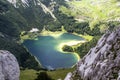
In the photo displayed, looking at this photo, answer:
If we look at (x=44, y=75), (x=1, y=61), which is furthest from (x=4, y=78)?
(x=44, y=75)

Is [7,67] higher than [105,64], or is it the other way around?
[105,64]

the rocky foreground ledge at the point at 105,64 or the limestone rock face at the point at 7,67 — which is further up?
the rocky foreground ledge at the point at 105,64

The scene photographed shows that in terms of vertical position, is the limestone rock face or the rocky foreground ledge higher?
the rocky foreground ledge

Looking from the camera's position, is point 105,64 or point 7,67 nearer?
point 105,64

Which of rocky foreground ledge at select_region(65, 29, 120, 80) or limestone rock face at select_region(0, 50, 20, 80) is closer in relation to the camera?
rocky foreground ledge at select_region(65, 29, 120, 80)
